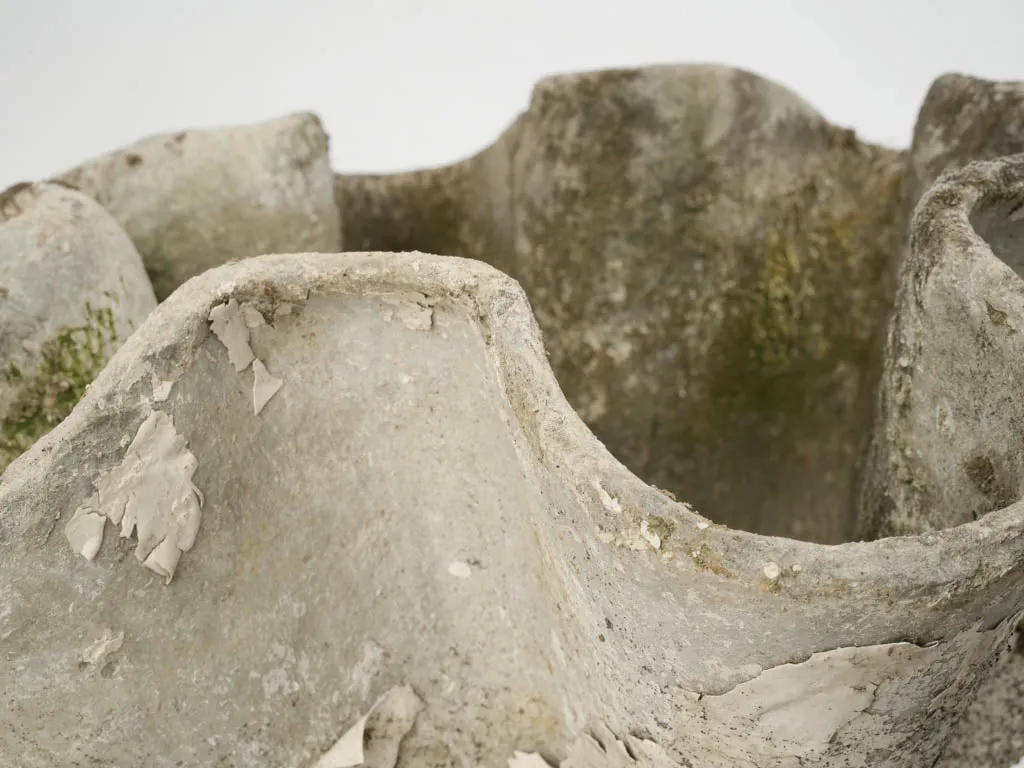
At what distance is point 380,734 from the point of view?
111 centimetres

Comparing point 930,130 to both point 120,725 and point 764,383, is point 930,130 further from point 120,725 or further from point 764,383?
point 120,725

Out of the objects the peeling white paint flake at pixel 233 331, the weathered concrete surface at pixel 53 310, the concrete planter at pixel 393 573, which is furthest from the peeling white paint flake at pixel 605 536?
the weathered concrete surface at pixel 53 310

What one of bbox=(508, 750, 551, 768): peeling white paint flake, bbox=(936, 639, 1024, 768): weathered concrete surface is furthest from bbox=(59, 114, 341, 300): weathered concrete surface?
bbox=(936, 639, 1024, 768): weathered concrete surface

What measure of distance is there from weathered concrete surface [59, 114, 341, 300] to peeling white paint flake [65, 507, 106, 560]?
2.03 feet

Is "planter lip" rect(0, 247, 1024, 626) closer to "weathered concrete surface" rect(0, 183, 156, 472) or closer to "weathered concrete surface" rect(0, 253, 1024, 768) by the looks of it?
"weathered concrete surface" rect(0, 253, 1024, 768)

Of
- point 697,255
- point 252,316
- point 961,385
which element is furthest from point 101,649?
point 697,255

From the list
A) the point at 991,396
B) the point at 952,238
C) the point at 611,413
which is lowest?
the point at 611,413

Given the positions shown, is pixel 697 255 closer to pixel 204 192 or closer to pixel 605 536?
pixel 204 192

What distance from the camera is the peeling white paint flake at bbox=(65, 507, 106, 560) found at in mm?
1002

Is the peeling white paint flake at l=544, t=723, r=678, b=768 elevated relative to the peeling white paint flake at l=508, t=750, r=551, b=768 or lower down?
elevated

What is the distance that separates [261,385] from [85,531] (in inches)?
9.3

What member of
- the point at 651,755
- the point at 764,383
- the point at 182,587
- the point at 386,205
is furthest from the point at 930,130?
the point at 182,587

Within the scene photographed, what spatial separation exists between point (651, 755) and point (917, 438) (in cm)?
50

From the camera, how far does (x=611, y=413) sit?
1917mm
